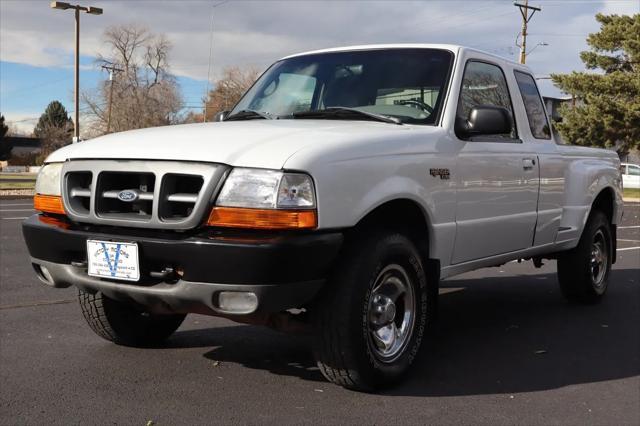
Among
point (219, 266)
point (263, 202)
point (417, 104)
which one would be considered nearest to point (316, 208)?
point (263, 202)

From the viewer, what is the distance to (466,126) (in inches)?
177

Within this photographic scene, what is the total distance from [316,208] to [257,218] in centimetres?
28

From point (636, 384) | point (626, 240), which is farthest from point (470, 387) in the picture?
point (626, 240)

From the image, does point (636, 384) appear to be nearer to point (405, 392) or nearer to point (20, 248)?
point (405, 392)

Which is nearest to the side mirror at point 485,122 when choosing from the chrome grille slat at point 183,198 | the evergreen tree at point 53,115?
the chrome grille slat at point 183,198

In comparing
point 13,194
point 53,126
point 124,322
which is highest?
point 53,126

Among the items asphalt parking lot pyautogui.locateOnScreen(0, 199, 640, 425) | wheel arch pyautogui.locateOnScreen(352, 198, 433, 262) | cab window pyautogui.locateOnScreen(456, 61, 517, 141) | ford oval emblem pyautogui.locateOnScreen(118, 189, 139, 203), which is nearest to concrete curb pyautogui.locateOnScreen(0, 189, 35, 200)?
asphalt parking lot pyautogui.locateOnScreen(0, 199, 640, 425)

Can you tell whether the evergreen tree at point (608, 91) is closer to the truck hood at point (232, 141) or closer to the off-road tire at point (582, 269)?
the off-road tire at point (582, 269)

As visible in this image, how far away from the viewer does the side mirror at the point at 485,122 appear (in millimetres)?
4367

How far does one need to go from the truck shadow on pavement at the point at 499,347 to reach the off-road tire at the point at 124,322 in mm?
177

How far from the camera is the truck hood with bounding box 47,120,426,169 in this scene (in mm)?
3320

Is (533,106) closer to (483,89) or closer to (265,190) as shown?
(483,89)

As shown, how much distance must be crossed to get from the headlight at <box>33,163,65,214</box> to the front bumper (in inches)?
12.8

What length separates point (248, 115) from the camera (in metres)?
4.87
